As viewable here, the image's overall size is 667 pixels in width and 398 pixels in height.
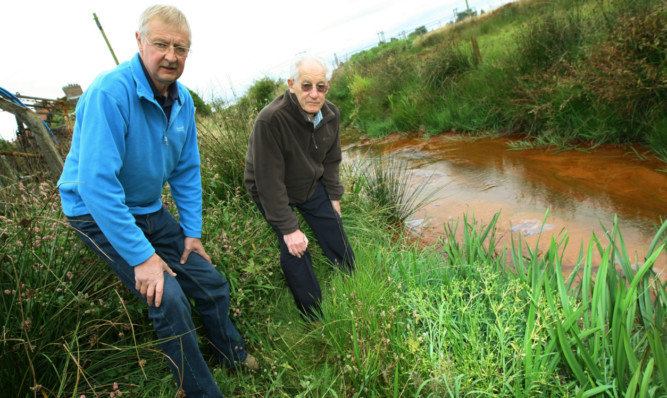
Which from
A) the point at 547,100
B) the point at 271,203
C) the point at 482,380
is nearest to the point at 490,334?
the point at 482,380

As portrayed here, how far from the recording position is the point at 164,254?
1.99 metres

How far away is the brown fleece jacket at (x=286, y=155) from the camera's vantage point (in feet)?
7.66

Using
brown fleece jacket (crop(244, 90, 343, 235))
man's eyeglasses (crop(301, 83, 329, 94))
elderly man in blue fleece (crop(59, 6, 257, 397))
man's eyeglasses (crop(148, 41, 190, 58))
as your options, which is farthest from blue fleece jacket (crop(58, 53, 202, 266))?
man's eyeglasses (crop(301, 83, 329, 94))

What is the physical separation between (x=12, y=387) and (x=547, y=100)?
256 inches

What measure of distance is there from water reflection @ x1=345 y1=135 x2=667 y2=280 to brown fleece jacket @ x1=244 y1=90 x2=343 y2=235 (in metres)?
1.71

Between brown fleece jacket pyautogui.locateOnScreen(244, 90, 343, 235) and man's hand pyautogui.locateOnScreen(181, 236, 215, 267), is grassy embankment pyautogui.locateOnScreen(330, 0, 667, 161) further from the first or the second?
man's hand pyautogui.locateOnScreen(181, 236, 215, 267)

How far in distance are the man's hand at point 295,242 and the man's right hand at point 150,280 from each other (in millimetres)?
899

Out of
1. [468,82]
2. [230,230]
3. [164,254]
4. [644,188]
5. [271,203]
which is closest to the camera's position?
[164,254]

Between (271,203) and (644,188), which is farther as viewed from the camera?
(644,188)

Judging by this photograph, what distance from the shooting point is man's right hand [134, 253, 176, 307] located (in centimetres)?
164

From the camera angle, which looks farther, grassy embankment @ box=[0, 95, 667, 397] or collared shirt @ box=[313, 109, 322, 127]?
collared shirt @ box=[313, 109, 322, 127]

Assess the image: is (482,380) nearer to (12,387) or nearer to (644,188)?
(12,387)

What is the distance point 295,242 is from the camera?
243 cm

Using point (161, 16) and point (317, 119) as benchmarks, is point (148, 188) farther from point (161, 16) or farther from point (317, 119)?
point (317, 119)
